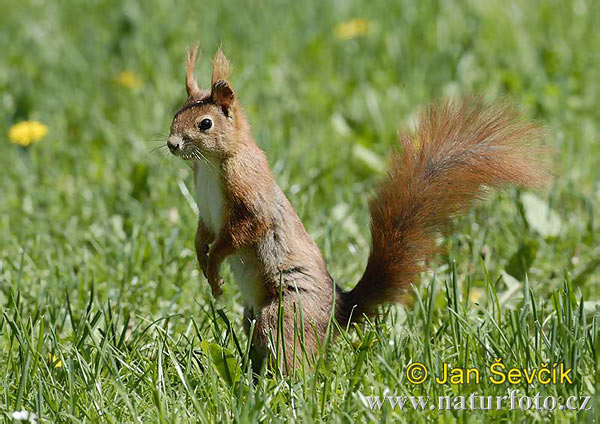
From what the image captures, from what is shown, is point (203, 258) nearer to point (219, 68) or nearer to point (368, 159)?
point (219, 68)

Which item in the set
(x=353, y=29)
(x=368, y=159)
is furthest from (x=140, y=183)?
(x=353, y=29)

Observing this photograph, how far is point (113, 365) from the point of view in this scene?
2.20 meters

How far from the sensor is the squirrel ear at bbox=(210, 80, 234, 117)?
2.36 m

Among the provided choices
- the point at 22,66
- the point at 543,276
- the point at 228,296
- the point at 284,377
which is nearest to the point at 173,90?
the point at 22,66

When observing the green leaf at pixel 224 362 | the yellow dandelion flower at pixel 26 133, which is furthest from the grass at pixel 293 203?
the yellow dandelion flower at pixel 26 133

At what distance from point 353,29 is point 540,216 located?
2.06 m

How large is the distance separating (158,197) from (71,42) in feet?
6.81

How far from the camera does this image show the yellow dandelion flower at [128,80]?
4.78m

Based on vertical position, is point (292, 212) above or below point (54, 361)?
above

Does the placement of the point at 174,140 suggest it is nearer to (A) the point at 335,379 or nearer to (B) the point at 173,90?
Result: (A) the point at 335,379

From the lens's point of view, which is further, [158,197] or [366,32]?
[366,32]

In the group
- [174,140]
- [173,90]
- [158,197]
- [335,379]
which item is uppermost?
[173,90]

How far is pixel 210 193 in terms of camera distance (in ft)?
7.98

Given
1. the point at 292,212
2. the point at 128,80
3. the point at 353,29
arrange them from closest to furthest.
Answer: the point at 292,212
the point at 128,80
the point at 353,29
